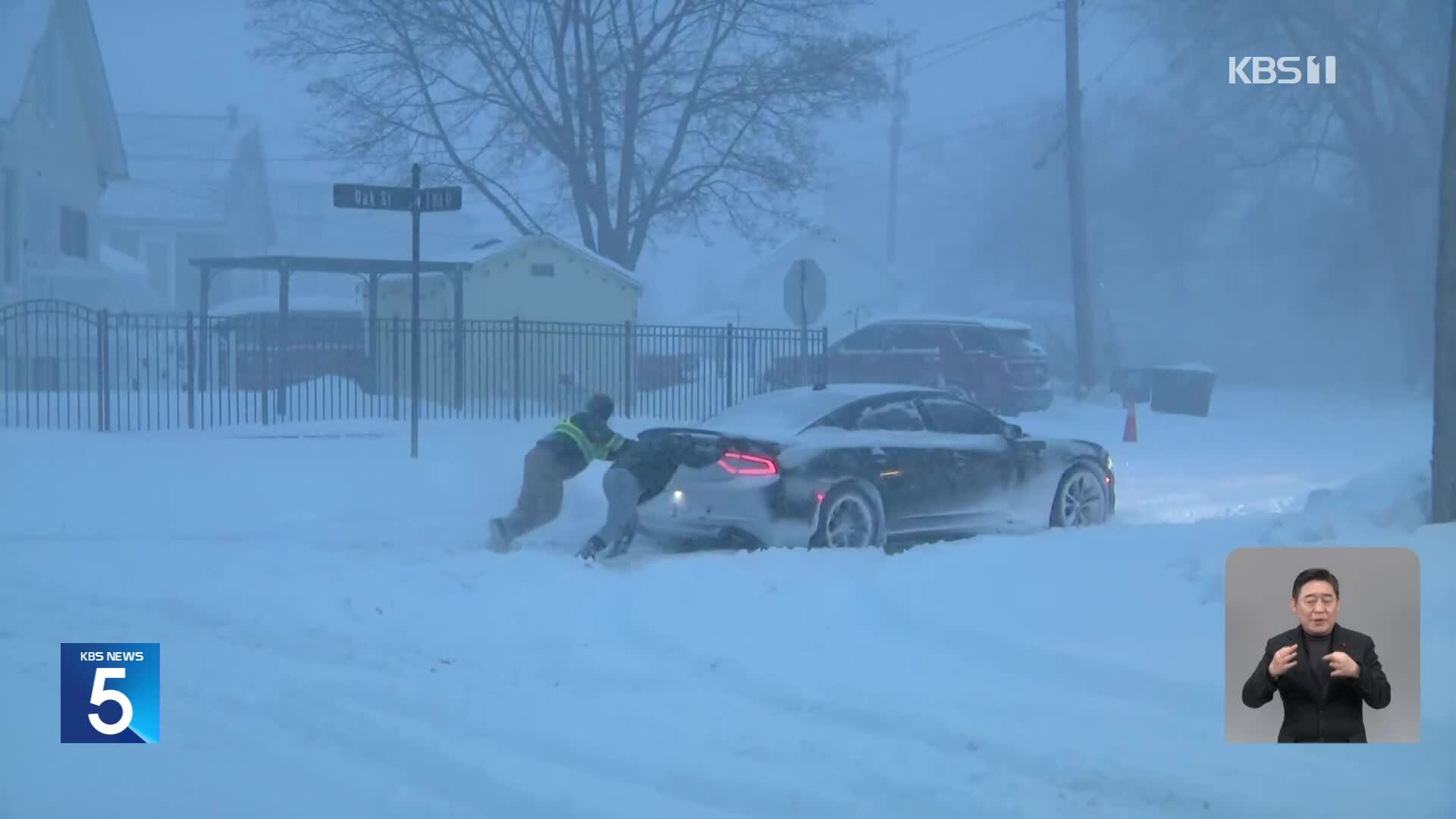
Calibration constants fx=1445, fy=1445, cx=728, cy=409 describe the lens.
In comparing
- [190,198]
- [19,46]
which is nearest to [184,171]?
[190,198]

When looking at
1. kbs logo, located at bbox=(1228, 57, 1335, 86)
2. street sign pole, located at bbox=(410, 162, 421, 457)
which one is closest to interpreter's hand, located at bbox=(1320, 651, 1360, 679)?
kbs logo, located at bbox=(1228, 57, 1335, 86)

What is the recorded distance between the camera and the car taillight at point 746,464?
9.98 metres

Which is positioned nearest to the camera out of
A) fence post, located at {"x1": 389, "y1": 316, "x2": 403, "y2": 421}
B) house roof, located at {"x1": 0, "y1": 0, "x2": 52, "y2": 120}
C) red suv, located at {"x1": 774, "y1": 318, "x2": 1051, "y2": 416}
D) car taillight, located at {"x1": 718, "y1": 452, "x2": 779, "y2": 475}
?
car taillight, located at {"x1": 718, "y1": 452, "x2": 779, "y2": 475}

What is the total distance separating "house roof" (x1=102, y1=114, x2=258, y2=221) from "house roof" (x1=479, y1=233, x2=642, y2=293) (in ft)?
46.1

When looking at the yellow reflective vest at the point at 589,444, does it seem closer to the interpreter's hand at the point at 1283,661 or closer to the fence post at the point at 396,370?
the interpreter's hand at the point at 1283,661

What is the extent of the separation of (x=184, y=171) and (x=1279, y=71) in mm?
32865

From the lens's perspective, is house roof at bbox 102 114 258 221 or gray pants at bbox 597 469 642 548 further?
house roof at bbox 102 114 258 221

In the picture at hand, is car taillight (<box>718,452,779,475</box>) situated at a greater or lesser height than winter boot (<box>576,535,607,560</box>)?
greater

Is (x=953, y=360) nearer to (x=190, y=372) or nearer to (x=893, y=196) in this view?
(x=190, y=372)

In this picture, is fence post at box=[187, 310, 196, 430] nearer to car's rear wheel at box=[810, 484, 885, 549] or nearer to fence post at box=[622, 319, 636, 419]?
fence post at box=[622, 319, 636, 419]

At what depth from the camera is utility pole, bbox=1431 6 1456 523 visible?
8.01 metres

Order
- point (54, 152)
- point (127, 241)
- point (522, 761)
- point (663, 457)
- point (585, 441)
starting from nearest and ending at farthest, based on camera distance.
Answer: point (522, 761) → point (585, 441) → point (663, 457) → point (54, 152) → point (127, 241)

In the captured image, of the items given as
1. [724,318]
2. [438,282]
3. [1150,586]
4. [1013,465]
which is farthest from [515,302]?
[724,318]

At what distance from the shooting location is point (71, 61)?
24469 mm
